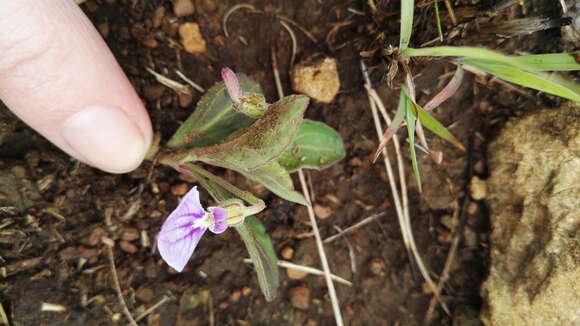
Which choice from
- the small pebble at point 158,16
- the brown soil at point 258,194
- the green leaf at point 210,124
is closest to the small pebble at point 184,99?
the brown soil at point 258,194

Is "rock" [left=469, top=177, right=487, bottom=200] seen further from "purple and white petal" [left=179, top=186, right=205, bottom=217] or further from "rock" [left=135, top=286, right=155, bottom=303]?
"rock" [left=135, top=286, right=155, bottom=303]

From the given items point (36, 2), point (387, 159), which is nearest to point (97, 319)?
point (36, 2)

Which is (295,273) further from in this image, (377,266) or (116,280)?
(116,280)

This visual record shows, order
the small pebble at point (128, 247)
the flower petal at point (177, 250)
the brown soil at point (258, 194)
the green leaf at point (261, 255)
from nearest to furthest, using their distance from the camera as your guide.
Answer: the flower petal at point (177, 250), the green leaf at point (261, 255), the brown soil at point (258, 194), the small pebble at point (128, 247)

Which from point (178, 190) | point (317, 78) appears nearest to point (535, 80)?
point (317, 78)

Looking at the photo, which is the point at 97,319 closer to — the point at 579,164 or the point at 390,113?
the point at 390,113

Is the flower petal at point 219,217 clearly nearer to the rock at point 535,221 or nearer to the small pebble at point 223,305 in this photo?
the small pebble at point 223,305

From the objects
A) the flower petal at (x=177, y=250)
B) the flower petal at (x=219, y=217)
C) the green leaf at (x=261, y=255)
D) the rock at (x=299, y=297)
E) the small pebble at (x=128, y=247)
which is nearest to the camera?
the flower petal at (x=177, y=250)

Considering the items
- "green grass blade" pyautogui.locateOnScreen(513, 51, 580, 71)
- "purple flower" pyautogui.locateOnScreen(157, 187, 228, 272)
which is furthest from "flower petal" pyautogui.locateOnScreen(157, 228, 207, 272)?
"green grass blade" pyautogui.locateOnScreen(513, 51, 580, 71)
